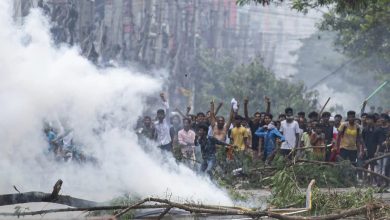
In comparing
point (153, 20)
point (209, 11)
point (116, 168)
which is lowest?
point (116, 168)

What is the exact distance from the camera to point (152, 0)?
43.4 m

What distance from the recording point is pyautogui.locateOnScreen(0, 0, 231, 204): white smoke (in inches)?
413

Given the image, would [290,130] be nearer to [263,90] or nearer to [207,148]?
[207,148]

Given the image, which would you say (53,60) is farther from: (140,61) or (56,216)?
(140,61)

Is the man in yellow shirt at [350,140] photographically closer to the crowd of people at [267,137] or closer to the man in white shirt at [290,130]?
the crowd of people at [267,137]

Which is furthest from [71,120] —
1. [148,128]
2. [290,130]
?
[290,130]

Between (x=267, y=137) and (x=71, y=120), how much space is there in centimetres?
603

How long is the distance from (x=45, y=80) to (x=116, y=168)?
5.60ft

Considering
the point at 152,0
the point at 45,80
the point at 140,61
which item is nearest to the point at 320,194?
the point at 45,80

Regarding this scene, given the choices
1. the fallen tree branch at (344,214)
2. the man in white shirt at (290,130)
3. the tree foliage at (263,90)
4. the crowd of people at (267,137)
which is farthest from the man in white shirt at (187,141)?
the tree foliage at (263,90)

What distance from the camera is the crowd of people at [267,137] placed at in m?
15.3

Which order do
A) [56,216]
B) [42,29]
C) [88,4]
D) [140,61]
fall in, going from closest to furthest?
1. [56,216]
2. [42,29]
3. [88,4]
4. [140,61]

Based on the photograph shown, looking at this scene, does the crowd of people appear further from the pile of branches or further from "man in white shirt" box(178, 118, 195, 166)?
the pile of branches

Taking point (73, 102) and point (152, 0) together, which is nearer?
point (73, 102)
